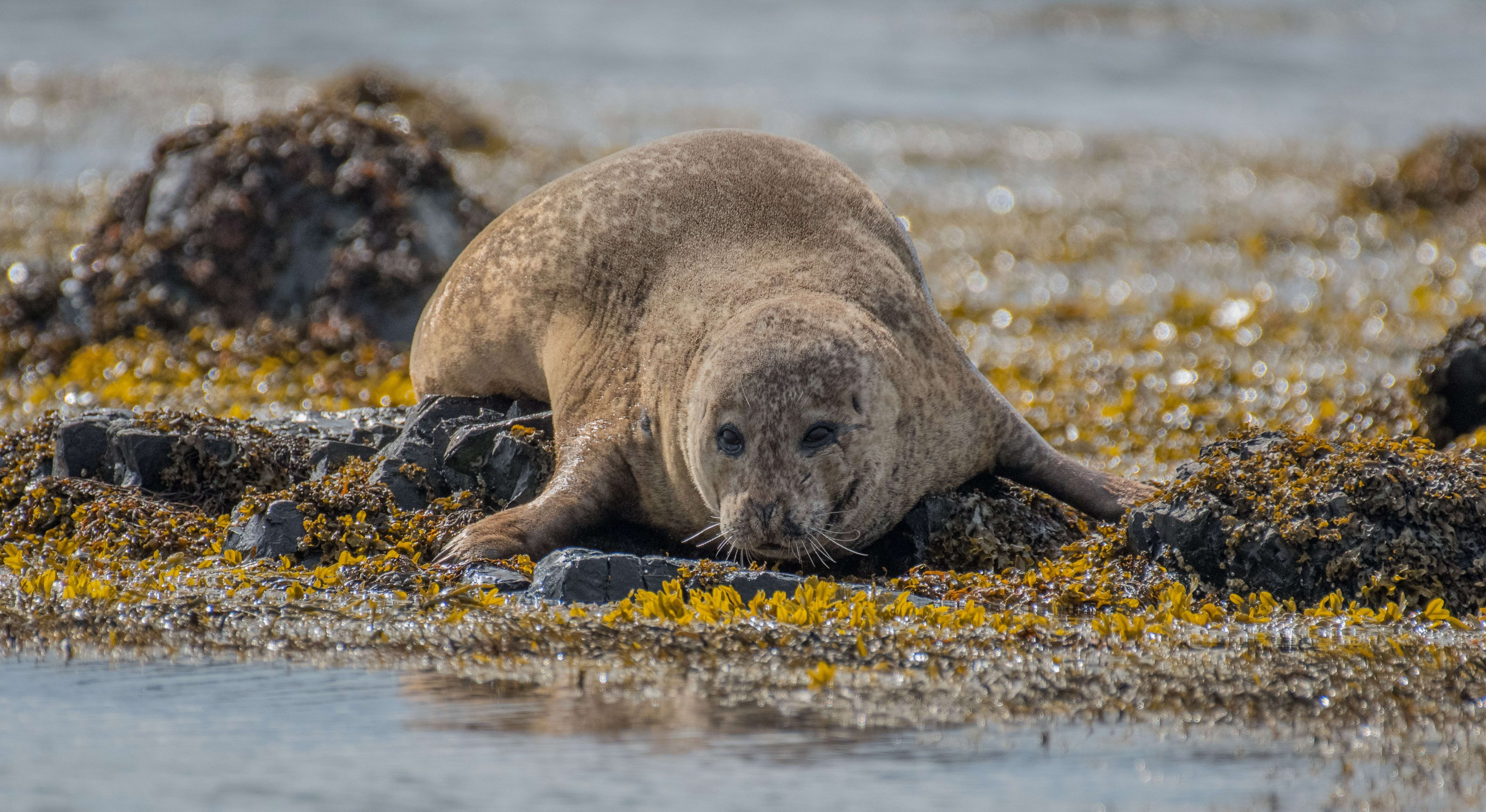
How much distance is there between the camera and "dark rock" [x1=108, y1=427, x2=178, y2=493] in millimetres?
6133

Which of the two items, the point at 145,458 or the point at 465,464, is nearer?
the point at 465,464

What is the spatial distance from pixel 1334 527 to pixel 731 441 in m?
1.94

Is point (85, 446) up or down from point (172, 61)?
down

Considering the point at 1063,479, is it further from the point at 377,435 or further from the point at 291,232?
the point at 291,232

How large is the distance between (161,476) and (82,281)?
494cm

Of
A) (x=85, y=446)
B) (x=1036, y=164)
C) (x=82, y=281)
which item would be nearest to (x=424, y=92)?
(x=1036, y=164)

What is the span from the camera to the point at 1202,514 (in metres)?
5.05

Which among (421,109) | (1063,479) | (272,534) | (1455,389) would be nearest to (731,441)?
(1063,479)

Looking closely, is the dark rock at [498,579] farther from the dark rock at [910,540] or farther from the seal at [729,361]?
the dark rock at [910,540]

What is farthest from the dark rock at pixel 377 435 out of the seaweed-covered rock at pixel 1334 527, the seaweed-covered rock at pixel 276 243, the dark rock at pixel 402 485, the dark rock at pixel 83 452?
the seaweed-covered rock at pixel 276 243

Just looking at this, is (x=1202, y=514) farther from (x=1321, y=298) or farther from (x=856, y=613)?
(x=1321, y=298)

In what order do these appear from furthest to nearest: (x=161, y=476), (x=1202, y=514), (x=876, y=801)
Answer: (x=161, y=476), (x=1202, y=514), (x=876, y=801)

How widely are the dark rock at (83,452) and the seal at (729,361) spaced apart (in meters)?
1.37

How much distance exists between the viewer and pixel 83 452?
625 cm
